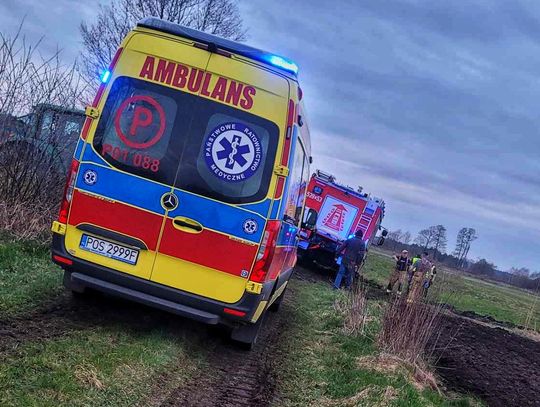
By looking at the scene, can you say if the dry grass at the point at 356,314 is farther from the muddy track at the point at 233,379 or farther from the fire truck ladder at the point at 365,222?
the fire truck ladder at the point at 365,222

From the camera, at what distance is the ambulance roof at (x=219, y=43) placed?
5551 millimetres

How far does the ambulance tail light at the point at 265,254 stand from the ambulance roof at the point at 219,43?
1617 mm

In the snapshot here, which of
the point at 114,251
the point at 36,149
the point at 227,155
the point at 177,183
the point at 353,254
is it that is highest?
the point at 227,155

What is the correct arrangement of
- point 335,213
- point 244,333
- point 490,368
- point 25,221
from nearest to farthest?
1. point 244,333
2. point 25,221
3. point 490,368
4. point 335,213

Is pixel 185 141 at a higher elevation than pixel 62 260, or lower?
higher

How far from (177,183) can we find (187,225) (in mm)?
424

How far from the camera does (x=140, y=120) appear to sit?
17.8 ft

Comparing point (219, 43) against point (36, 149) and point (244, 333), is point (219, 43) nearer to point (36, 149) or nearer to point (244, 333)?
point (244, 333)

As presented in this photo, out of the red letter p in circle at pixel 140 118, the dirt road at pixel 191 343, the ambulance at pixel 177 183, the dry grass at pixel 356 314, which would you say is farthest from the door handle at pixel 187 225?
the dry grass at pixel 356 314

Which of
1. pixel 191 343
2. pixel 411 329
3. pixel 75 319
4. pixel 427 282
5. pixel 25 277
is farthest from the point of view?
pixel 427 282

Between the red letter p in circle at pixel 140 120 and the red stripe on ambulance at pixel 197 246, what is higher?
the red letter p in circle at pixel 140 120

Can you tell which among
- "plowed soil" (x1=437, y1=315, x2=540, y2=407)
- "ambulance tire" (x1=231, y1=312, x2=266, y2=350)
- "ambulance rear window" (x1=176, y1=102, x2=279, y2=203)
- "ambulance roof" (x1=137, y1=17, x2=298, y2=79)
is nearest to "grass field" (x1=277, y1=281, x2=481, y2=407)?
"ambulance tire" (x1=231, y1=312, x2=266, y2=350)

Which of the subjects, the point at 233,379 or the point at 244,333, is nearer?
the point at 233,379

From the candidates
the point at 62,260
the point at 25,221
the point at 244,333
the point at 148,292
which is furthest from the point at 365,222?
the point at 62,260
